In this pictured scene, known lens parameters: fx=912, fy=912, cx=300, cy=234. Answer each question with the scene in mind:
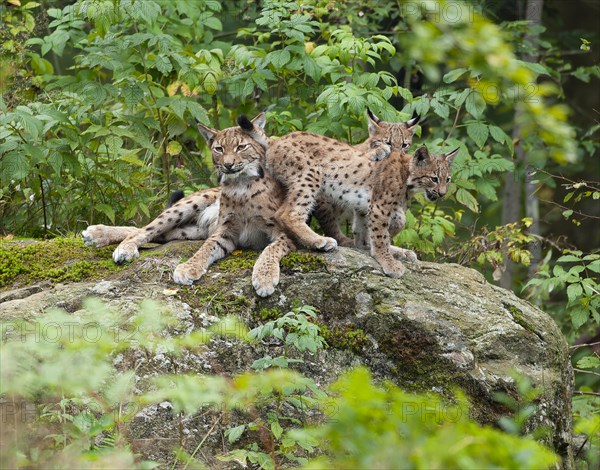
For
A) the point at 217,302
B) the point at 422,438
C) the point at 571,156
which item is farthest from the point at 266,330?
the point at 571,156

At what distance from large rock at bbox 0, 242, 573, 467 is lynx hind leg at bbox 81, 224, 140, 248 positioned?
470 mm

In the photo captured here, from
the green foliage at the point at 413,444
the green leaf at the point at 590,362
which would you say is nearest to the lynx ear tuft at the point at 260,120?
the green leaf at the point at 590,362

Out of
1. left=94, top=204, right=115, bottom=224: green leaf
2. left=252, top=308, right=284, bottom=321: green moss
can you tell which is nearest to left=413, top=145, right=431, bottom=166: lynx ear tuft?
left=252, top=308, right=284, bottom=321: green moss

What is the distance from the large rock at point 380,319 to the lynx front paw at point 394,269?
42 mm

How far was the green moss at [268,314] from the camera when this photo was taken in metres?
5.74

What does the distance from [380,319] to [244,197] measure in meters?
1.55

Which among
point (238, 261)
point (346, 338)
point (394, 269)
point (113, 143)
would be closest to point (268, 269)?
point (238, 261)

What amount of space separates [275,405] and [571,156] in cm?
324

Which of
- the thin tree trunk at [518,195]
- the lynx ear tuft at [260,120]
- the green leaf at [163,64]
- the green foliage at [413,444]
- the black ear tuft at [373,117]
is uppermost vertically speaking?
the green foliage at [413,444]

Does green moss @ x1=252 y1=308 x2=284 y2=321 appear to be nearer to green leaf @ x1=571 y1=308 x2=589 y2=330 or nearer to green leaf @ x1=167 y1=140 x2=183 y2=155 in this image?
green leaf @ x1=571 y1=308 x2=589 y2=330

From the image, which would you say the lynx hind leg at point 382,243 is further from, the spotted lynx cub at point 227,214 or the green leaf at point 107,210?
the green leaf at point 107,210

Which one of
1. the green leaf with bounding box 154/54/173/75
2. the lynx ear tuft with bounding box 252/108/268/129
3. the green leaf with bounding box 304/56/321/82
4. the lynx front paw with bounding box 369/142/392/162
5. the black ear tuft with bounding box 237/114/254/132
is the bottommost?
the lynx front paw with bounding box 369/142/392/162

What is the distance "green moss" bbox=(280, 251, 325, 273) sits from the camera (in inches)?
240

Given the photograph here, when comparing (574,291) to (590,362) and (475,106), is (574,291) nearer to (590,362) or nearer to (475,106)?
(590,362)
